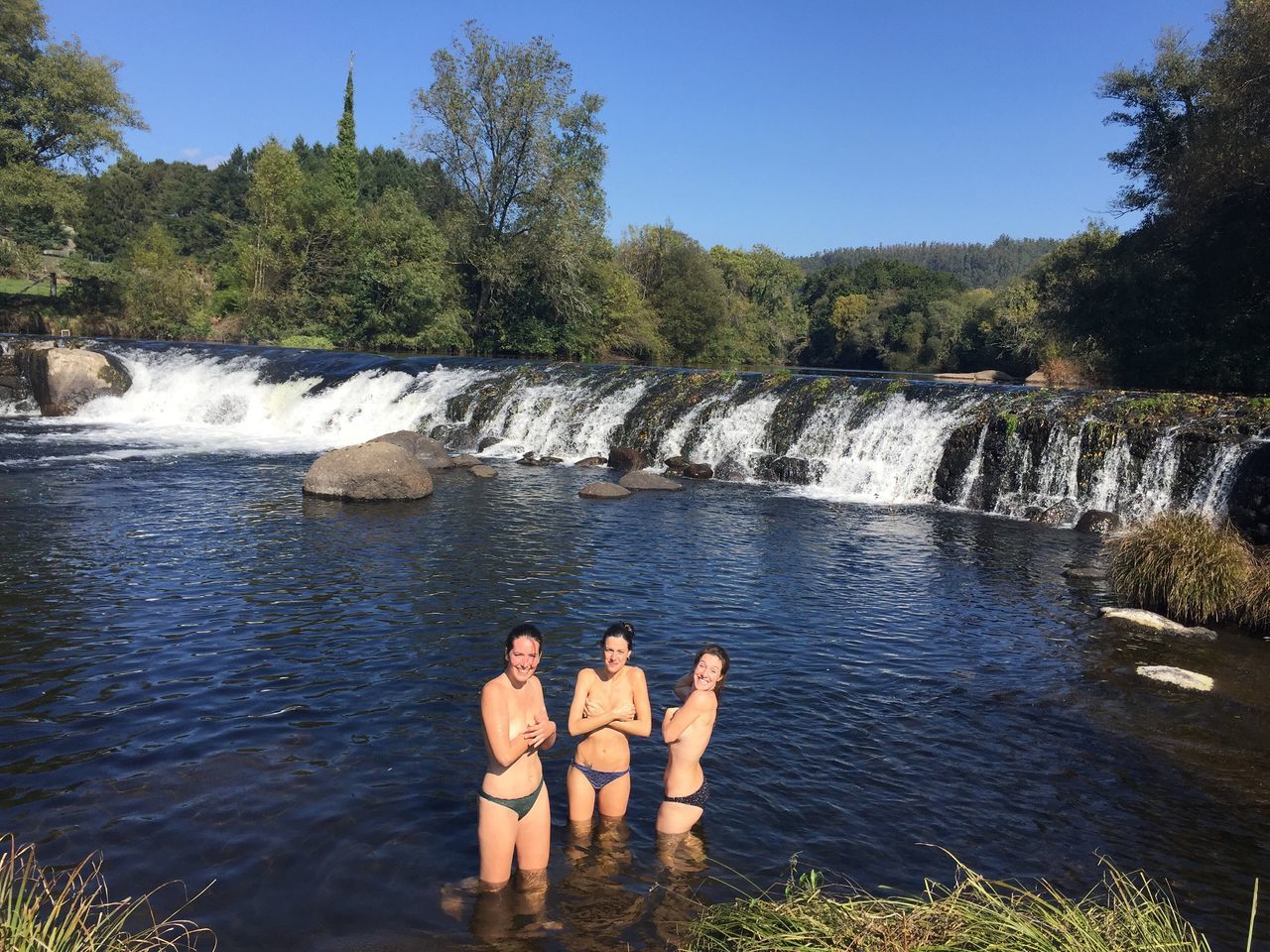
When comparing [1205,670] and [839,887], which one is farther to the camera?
[1205,670]

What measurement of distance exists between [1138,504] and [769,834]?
1543 centimetres

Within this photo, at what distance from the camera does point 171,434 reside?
27.2m

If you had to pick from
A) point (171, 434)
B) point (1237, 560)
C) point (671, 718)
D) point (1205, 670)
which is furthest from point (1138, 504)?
point (171, 434)

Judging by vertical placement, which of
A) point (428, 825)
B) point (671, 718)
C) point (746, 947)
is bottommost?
point (428, 825)

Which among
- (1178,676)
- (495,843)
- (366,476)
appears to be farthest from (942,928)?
(366,476)

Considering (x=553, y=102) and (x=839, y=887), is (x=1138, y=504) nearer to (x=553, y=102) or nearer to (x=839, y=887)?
(x=839, y=887)

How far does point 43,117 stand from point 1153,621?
171 feet

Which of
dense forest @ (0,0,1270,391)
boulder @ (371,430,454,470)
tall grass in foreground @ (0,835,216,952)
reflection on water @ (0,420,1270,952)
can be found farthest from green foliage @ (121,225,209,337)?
tall grass in foreground @ (0,835,216,952)

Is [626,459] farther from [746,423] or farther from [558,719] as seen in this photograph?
[558,719]

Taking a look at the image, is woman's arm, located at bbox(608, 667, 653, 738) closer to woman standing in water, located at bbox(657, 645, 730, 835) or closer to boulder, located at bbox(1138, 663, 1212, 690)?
woman standing in water, located at bbox(657, 645, 730, 835)

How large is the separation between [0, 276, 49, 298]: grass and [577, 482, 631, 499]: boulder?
45867 mm

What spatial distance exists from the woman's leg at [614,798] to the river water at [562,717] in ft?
0.89

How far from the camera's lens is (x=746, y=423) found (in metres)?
24.8

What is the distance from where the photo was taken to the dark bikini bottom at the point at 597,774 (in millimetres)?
5934
